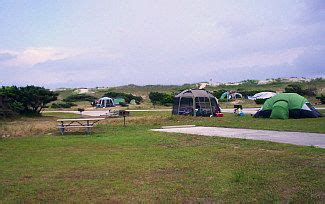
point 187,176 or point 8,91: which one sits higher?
point 8,91

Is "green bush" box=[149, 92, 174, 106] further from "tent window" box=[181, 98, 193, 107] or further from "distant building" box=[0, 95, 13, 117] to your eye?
"distant building" box=[0, 95, 13, 117]

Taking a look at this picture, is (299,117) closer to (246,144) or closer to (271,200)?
(246,144)

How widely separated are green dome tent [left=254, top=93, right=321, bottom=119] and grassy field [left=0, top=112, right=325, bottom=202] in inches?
496

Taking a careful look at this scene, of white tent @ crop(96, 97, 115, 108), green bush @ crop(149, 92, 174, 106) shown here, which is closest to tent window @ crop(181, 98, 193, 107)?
green bush @ crop(149, 92, 174, 106)

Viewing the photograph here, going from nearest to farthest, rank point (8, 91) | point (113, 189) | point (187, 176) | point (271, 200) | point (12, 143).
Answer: point (271, 200)
point (113, 189)
point (187, 176)
point (12, 143)
point (8, 91)

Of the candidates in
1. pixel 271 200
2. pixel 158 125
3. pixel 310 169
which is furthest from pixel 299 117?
pixel 271 200

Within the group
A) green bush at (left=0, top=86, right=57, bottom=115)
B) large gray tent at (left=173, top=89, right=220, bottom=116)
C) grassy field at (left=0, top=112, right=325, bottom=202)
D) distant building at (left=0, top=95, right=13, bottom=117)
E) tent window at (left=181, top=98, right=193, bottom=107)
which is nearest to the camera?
grassy field at (left=0, top=112, right=325, bottom=202)

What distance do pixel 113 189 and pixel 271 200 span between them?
→ 3.12 meters

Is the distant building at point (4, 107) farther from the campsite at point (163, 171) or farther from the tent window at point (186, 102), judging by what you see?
the campsite at point (163, 171)

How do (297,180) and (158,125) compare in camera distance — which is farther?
(158,125)

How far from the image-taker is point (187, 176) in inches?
354

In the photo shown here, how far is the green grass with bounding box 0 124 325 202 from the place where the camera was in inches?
295

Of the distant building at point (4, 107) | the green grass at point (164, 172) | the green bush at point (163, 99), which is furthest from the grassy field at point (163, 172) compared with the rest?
the green bush at point (163, 99)

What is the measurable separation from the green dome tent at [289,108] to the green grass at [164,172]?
12.9 meters
